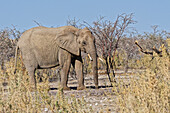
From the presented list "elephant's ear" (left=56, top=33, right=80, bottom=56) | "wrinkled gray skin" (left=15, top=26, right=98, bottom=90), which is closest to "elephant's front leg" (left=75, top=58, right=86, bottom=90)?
"wrinkled gray skin" (left=15, top=26, right=98, bottom=90)

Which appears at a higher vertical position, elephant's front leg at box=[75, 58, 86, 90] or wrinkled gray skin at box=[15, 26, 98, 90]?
wrinkled gray skin at box=[15, 26, 98, 90]

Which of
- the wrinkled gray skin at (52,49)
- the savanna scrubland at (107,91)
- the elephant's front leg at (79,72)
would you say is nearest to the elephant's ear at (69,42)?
the wrinkled gray skin at (52,49)

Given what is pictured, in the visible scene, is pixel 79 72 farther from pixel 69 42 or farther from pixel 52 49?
pixel 52 49

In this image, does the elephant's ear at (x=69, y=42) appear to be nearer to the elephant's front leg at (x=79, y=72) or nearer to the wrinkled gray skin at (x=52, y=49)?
the wrinkled gray skin at (x=52, y=49)

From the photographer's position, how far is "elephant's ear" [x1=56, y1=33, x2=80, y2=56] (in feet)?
41.4

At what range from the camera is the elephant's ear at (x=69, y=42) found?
41.4 ft

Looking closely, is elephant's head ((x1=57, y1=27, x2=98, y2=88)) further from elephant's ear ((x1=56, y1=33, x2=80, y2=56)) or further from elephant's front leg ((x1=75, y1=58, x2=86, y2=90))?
elephant's front leg ((x1=75, y1=58, x2=86, y2=90))

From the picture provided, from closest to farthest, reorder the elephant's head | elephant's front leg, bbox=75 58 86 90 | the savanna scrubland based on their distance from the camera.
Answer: the savanna scrubland < the elephant's head < elephant's front leg, bbox=75 58 86 90

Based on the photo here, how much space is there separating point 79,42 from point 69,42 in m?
0.36

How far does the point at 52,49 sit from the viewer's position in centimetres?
1291

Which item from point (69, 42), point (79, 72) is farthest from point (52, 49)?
point (79, 72)

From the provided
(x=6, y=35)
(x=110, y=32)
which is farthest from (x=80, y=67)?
(x=6, y=35)

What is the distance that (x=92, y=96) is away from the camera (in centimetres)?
1053

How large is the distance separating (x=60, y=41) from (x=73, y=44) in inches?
18.6
